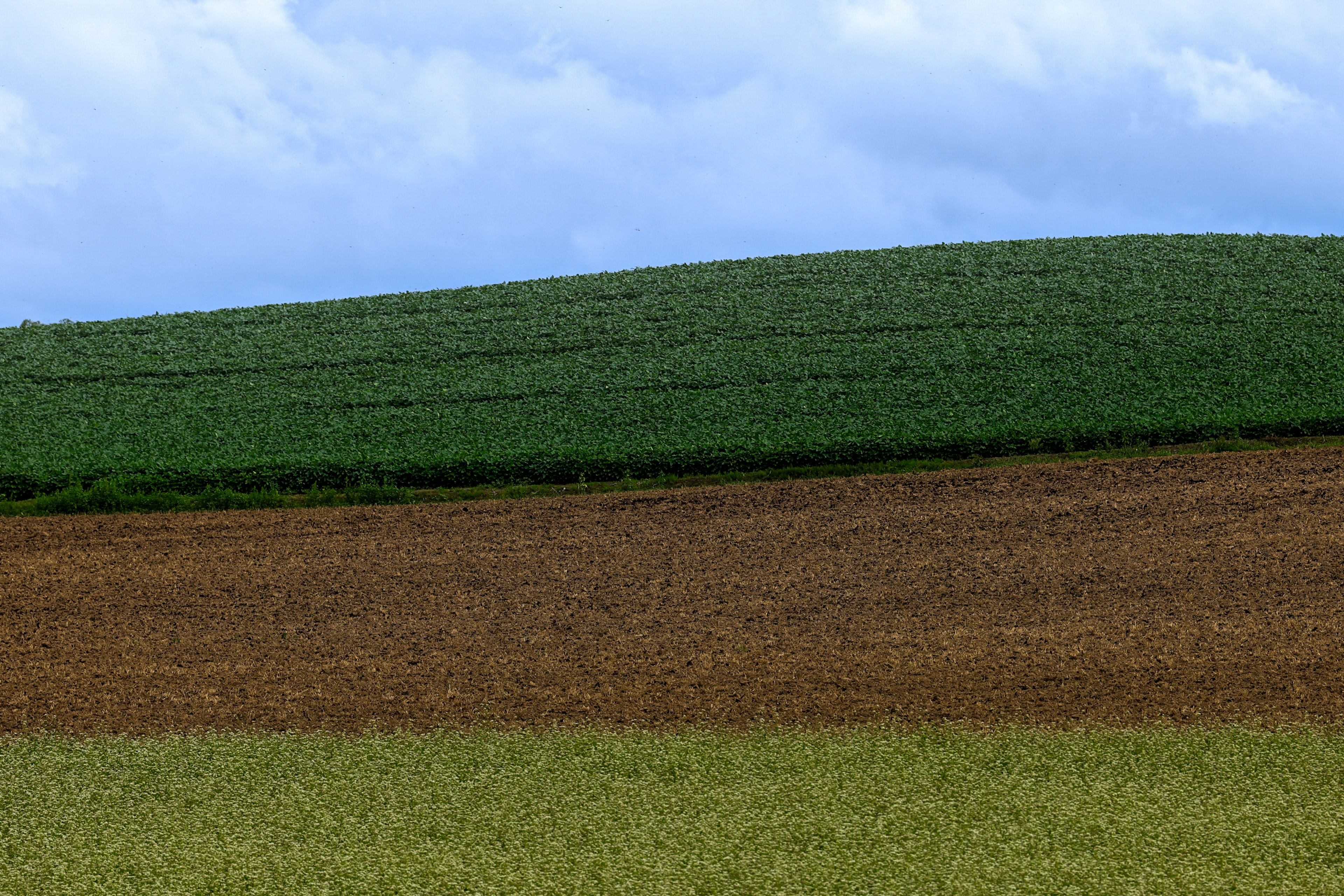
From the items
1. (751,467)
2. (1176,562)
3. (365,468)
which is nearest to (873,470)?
(751,467)

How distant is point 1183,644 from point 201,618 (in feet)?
31.9

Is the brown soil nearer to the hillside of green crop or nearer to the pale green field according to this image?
the pale green field

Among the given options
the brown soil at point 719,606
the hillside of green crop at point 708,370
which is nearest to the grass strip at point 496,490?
the hillside of green crop at point 708,370

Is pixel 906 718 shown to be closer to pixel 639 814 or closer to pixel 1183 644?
pixel 639 814

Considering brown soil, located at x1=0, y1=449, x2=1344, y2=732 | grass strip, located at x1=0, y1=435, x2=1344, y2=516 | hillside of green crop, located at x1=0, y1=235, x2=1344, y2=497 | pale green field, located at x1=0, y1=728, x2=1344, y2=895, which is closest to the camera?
pale green field, located at x1=0, y1=728, x2=1344, y2=895

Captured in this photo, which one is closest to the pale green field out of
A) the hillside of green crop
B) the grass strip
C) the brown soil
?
the brown soil

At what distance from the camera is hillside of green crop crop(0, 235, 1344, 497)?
1655 centimetres

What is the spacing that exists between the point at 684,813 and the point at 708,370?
1464cm

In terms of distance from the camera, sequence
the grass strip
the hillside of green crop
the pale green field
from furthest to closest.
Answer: the hillside of green crop < the grass strip < the pale green field

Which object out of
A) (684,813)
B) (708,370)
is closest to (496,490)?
(708,370)

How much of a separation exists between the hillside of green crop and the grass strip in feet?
0.93

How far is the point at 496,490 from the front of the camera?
1588cm

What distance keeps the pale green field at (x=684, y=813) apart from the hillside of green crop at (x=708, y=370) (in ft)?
29.1

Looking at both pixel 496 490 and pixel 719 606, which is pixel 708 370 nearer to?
pixel 496 490
